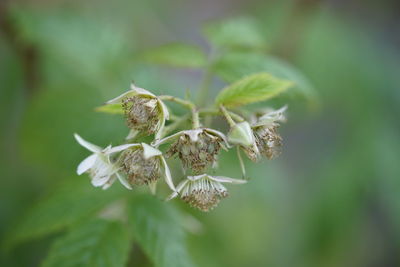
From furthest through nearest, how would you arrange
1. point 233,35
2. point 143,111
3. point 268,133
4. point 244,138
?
point 233,35, point 268,133, point 143,111, point 244,138

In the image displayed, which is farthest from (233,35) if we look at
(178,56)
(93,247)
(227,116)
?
(93,247)

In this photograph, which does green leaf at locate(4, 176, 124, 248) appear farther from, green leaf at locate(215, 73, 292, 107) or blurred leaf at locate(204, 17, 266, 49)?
blurred leaf at locate(204, 17, 266, 49)

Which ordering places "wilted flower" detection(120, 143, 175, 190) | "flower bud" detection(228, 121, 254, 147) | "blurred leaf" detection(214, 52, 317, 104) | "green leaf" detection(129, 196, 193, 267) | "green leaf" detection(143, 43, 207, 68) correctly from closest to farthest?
"flower bud" detection(228, 121, 254, 147)
"wilted flower" detection(120, 143, 175, 190)
"green leaf" detection(129, 196, 193, 267)
"blurred leaf" detection(214, 52, 317, 104)
"green leaf" detection(143, 43, 207, 68)

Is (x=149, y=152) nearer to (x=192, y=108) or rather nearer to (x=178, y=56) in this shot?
(x=192, y=108)

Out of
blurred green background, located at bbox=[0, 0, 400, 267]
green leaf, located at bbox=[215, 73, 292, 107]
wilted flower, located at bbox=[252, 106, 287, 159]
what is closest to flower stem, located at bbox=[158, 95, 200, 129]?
green leaf, located at bbox=[215, 73, 292, 107]

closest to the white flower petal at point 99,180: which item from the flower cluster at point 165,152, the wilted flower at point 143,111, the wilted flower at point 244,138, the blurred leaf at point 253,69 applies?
the flower cluster at point 165,152

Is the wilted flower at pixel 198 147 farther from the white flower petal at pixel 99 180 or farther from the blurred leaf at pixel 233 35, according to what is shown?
the blurred leaf at pixel 233 35

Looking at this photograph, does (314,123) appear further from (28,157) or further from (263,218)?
(28,157)
